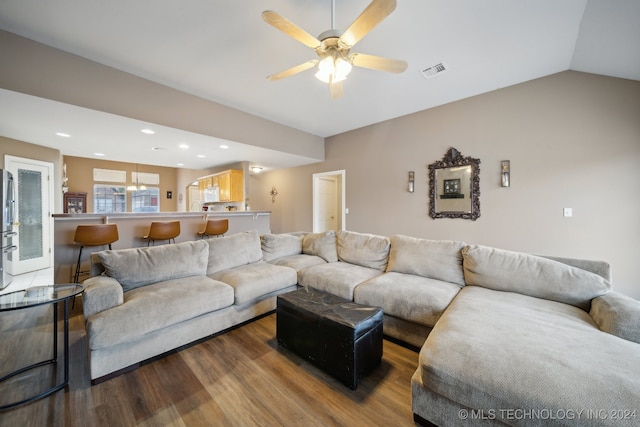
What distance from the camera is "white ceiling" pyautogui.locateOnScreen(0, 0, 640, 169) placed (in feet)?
Result: 6.59

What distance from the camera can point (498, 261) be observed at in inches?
85.7

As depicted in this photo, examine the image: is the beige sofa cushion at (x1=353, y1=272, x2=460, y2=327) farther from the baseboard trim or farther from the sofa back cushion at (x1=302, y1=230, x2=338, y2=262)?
the sofa back cushion at (x1=302, y1=230, x2=338, y2=262)

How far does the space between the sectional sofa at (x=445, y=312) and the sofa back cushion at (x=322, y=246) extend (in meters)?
0.03

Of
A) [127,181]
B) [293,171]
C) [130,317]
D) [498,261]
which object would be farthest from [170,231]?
[127,181]

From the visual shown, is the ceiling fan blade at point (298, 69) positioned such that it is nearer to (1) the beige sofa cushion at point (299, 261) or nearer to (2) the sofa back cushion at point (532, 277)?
(1) the beige sofa cushion at point (299, 261)

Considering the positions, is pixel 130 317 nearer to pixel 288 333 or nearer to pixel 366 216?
pixel 288 333

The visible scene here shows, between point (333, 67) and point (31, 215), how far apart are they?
6478 millimetres

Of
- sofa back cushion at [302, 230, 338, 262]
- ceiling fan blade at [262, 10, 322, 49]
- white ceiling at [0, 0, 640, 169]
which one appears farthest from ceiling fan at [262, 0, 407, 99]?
sofa back cushion at [302, 230, 338, 262]

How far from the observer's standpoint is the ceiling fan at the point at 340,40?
1.55 metres

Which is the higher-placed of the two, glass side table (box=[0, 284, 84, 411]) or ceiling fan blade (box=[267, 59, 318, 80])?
Answer: ceiling fan blade (box=[267, 59, 318, 80])

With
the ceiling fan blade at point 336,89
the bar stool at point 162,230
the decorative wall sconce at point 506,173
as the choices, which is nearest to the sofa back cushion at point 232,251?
the bar stool at point 162,230

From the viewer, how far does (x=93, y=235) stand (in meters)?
3.07

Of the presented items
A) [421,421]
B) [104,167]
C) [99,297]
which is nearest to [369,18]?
[421,421]

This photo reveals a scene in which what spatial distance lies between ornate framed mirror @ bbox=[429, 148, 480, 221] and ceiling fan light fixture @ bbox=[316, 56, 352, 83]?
276 cm
